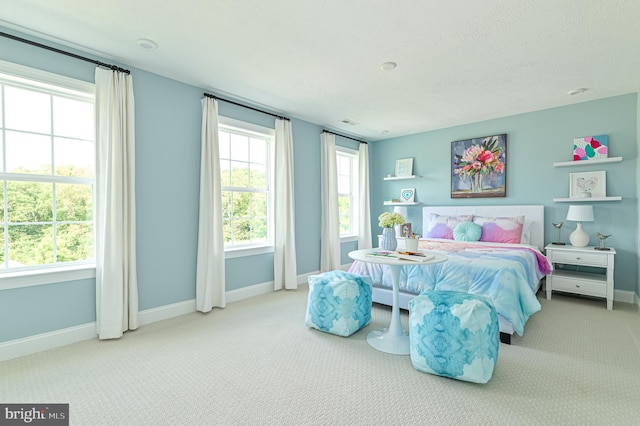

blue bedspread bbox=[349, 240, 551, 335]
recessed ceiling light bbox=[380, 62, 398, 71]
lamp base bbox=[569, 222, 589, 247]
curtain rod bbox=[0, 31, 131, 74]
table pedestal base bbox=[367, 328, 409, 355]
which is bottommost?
table pedestal base bbox=[367, 328, 409, 355]

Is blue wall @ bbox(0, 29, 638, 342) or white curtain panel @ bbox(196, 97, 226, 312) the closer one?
blue wall @ bbox(0, 29, 638, 342)

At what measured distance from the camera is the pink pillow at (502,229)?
422cm

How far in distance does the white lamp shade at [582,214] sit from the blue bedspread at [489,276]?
2.40 feet

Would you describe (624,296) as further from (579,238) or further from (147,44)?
(147,44)

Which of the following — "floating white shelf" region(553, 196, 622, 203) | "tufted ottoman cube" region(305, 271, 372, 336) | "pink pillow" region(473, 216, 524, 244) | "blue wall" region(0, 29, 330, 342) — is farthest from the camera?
"pink pillow" region(473, 216, 524, 244)

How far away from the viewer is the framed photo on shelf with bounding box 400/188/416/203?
571cm

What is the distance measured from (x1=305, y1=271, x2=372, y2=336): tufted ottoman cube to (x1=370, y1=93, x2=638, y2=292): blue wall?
315 cm

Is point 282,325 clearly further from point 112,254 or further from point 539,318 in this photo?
point 539,318

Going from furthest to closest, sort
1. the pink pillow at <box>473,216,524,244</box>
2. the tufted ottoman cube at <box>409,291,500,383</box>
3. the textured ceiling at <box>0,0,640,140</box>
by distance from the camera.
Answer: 1. the pink pillow at <box>473,216,524,244</box>
2. the textured ceiling at <box>0,0,640,140</box>
3. the tufted ottoman cube at <box>409,291,500,383</box>

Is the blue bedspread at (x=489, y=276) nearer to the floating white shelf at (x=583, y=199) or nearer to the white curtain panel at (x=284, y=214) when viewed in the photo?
the floating white shelf at (x=583, y=199)

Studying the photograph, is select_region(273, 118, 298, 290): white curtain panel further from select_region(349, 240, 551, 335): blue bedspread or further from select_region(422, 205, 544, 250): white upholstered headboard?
select_region(422, 205, 544, 250): white upholstered headboard

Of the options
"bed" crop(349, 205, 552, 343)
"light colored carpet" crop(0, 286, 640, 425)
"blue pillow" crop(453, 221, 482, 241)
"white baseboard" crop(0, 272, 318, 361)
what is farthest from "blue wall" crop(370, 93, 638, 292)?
"white baseboard" crop(0, 272, 318, 361)

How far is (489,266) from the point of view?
9.24ft

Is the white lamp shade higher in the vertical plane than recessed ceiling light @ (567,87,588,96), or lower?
lower
